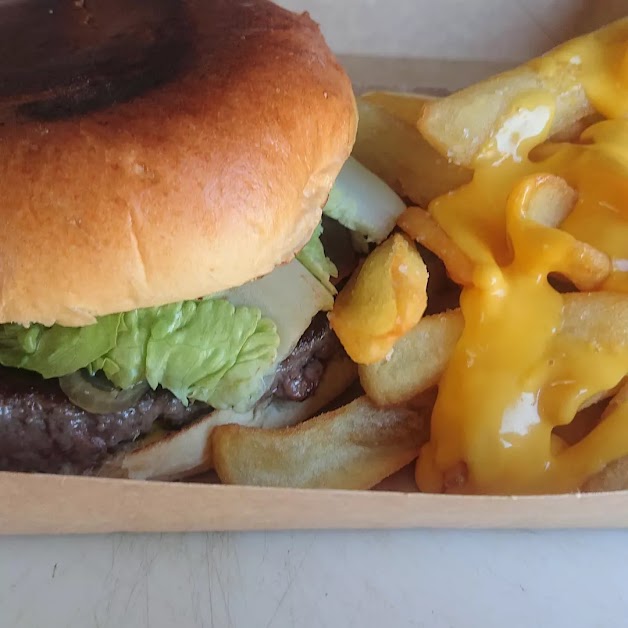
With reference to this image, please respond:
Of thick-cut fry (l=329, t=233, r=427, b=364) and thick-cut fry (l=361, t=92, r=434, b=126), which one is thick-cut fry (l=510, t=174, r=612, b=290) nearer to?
thick-cut fry (l=329, t=233, r=427, b=364)

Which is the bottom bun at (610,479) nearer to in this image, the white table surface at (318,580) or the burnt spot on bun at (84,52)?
the white table surface at (318,580)

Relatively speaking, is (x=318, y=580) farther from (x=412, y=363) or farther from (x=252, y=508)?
(x=412, y=363)

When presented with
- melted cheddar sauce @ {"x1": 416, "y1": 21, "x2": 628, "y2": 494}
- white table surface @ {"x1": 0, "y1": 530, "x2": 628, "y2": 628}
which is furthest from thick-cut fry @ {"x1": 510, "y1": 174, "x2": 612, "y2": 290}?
white table surface @ {"x1": 0, "y1": 530, "x2": 628, "y2": 628}

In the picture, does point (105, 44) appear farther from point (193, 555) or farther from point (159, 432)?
point (193, 555)

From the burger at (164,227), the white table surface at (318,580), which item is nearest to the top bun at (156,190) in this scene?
the burger at (164,227)

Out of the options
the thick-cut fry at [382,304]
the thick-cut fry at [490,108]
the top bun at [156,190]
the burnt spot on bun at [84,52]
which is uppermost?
the burnt spot on bun at [84,52]

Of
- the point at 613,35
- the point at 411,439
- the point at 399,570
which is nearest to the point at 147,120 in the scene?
the point at 411,439

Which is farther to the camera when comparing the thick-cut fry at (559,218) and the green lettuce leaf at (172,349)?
the thick-cut fry at (559,218)
